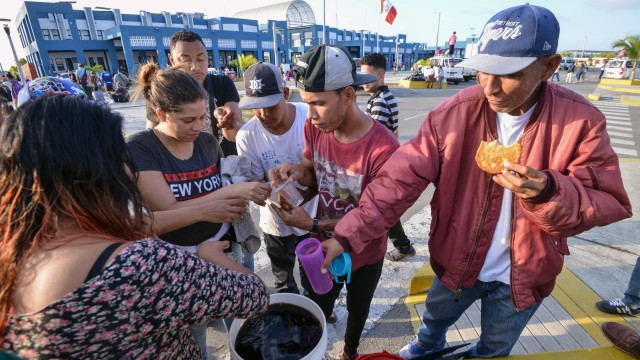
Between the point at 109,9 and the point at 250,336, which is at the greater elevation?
the point at 109,9

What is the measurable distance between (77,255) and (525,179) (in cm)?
157

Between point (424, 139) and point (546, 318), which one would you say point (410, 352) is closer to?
point (546, 318)

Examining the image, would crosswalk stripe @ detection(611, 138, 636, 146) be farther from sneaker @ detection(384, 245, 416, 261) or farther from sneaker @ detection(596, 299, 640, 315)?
sneaker @ detection(384, 245, 416, 261)

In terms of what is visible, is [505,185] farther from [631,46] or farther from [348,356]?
[631,46]

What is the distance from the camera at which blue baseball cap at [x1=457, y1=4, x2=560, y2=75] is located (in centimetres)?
125

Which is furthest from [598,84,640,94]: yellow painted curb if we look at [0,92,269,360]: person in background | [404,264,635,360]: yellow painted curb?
[0,92,269,360]: person in background

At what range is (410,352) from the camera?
2.33m

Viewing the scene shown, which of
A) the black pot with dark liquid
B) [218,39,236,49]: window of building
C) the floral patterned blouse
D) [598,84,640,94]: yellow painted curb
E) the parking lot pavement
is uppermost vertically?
[218,39,236,49]: window of building

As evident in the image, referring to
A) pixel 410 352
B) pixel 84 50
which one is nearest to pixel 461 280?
pixel 410 352

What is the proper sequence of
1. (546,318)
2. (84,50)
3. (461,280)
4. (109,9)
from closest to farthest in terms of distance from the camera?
(461,280) < (546,318) < (84,50) < (109,9)

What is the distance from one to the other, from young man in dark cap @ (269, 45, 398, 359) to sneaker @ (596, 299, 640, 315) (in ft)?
7.55

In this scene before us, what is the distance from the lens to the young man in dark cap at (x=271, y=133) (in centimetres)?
234

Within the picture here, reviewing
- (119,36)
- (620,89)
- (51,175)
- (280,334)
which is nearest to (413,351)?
(280,334)

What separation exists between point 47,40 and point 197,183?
144ft
